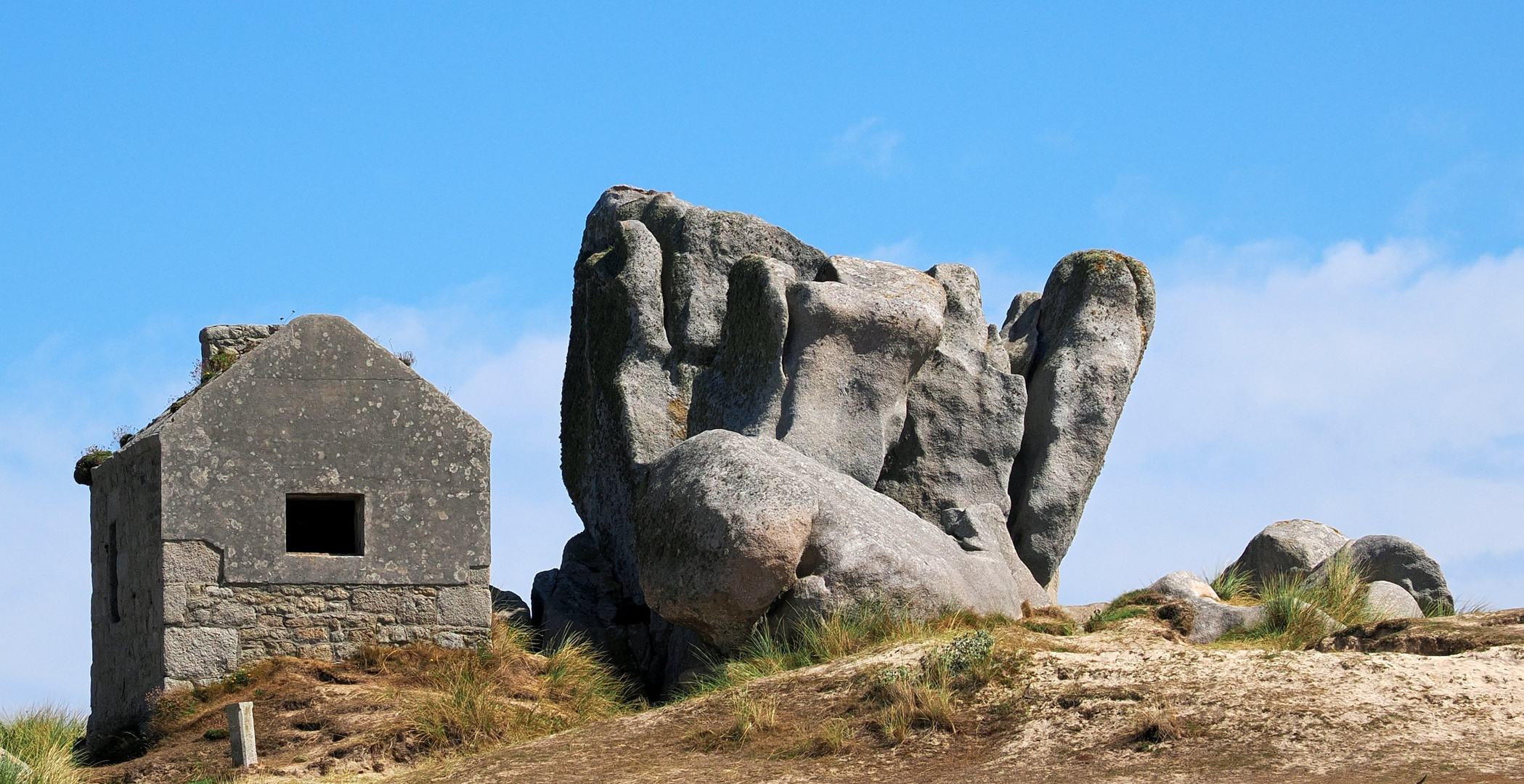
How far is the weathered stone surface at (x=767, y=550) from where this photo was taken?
15250 millimetres

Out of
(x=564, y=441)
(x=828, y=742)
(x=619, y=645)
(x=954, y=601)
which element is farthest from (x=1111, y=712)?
(x=564, y=441)

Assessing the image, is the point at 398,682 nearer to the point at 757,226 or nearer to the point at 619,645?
the point at 619,645

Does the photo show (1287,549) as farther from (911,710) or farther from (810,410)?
(911,710)

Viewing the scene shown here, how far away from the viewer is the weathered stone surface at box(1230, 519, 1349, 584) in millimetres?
20641

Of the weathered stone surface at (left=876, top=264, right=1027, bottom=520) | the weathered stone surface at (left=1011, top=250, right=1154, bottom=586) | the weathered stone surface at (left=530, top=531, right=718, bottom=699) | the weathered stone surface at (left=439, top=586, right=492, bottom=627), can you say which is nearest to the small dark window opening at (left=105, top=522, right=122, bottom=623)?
the weathered stone surface at (left=439, top=586, right=492, bottom=627)

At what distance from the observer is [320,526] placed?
1750 centimetres

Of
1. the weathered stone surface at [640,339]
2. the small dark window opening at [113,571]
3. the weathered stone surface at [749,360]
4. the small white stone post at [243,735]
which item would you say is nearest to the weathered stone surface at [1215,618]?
the weathered stone surface at [749,360]

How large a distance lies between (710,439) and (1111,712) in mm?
5738

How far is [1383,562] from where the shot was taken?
1980cm

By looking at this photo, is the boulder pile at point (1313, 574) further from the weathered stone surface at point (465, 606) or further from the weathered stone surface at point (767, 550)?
the weathered stone surface at point (465, 606)

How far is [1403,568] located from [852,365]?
22.5ft

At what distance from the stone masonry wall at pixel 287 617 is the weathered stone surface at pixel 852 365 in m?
4.59

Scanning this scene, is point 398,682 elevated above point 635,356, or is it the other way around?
point 635,356

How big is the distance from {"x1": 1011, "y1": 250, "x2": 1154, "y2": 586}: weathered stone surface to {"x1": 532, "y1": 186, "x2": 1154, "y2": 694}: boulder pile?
0.09 ft
